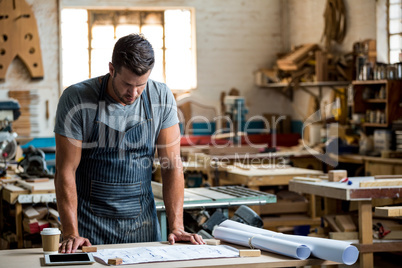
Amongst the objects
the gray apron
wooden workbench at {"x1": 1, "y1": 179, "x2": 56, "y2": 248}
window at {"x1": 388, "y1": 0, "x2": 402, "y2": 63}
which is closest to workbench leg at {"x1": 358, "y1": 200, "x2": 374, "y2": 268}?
the gray apron

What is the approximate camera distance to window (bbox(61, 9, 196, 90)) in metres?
9.58

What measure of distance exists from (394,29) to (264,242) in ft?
20.3

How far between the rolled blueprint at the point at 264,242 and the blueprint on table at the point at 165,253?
0.24ft

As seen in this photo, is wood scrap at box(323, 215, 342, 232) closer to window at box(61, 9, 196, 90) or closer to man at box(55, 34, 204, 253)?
man at box(55, 34, 204, 253)

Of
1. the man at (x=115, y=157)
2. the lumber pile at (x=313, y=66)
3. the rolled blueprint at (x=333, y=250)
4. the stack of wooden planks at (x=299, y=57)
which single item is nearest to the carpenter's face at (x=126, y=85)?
the man at (x=115, y=157)

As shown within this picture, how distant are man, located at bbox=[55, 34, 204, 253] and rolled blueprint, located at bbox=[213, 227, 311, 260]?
0.65 feet

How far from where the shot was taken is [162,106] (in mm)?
2883

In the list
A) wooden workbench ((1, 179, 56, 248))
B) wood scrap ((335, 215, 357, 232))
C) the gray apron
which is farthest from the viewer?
wood scrap ((335, 215, 357, 232))

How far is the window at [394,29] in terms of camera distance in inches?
306

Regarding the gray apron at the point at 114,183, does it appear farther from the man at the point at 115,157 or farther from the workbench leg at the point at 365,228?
the workbench leg at the point at 365,228

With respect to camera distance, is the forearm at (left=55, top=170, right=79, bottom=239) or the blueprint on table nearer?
the blueprint on table

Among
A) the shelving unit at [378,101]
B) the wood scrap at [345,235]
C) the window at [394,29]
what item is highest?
the window at [394,29]

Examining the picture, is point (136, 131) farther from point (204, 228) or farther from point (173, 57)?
point (173, 57)

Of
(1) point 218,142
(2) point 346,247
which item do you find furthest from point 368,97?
(2) point 346,247
